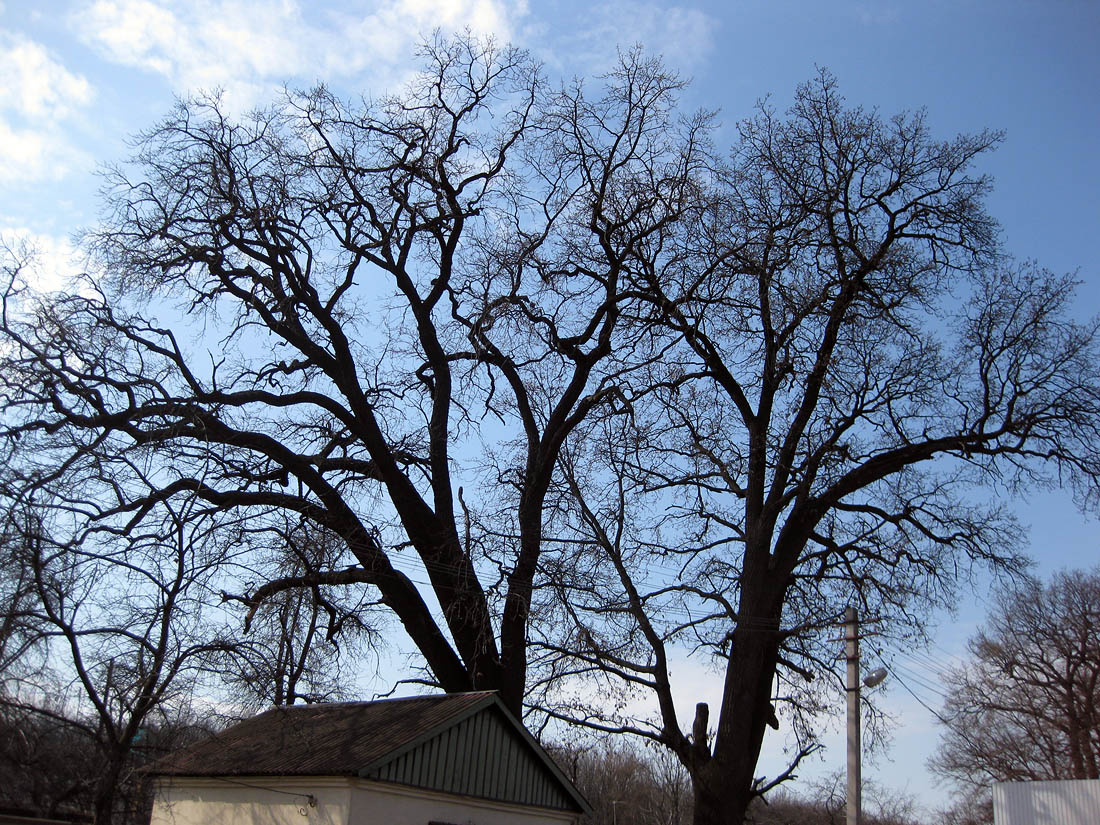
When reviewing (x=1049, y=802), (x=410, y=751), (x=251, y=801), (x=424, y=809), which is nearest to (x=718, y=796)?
(x=424, y=809)

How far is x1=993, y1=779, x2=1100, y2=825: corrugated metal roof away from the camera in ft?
84.9

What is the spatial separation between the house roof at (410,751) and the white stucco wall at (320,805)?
0.56 feet

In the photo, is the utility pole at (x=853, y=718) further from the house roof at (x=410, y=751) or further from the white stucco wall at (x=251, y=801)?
the white stucco wall at (x=251, y=801)

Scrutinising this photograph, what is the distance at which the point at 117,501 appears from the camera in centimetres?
1518

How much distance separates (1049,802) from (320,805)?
2195 centimetres

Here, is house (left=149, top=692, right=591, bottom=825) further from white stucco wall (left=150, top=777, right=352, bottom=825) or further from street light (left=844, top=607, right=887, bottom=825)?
street light (left=844, top=607, right=887, bottom=825)

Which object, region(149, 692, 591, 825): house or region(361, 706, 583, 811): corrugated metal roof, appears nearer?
region(149, 692, 591, 825): house

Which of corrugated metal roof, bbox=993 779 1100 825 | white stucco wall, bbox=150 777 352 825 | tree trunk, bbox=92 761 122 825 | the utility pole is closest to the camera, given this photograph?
white stucco wall, bbox=150 777 352 825

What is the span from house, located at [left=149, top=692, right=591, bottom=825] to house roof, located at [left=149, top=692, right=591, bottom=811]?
0.02 m

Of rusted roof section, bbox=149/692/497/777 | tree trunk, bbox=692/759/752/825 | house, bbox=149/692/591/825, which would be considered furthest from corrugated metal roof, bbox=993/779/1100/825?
rusted roof section, bbox=149/692/497/777

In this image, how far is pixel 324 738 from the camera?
1639 cm

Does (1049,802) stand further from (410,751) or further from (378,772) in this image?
(378,772)

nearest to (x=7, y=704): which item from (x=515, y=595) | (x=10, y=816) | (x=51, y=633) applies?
(x=51, y=633)

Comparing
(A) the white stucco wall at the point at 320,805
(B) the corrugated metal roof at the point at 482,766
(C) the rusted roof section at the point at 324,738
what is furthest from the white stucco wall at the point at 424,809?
(C) the rusted roof section at the point at 324,738
